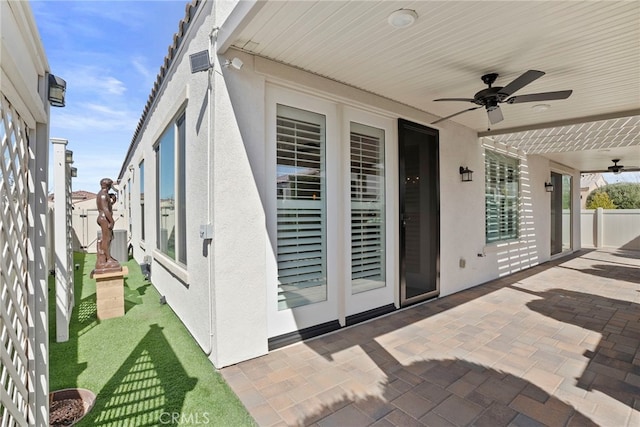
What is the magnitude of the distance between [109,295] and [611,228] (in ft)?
54.2

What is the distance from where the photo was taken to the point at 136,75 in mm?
7488

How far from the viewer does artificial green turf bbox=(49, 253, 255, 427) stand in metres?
2.25

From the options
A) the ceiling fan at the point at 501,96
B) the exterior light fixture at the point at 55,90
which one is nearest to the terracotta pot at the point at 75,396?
the exterior light fixture at the point at 55,90

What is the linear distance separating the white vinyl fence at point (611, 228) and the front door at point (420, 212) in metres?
11.3

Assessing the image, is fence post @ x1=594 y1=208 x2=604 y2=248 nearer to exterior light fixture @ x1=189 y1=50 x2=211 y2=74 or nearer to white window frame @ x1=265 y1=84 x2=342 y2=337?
white window frame @ x1=265 y1=84 x2=342 y2=337

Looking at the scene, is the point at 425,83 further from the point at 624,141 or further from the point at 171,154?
the point at 624,141

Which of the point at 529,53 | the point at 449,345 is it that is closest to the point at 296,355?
the point at 449,345

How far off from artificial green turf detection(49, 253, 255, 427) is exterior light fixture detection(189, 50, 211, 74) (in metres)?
2.82

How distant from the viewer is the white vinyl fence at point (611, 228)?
1157cm

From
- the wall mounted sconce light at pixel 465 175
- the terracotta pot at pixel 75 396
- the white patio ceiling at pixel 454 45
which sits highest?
the white patio ceiling at pixel 454 45

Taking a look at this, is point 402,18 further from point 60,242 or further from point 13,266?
point 60,242

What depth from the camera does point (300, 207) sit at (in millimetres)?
3598

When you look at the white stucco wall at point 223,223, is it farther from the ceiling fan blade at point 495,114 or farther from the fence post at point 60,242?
the ceiling fan blade at point 495,114

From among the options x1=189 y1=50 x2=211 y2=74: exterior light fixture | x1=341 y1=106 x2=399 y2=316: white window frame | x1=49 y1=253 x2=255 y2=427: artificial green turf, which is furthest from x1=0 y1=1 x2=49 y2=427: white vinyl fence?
x1=341 y1=106 x2=399 y2=316: white window frame
